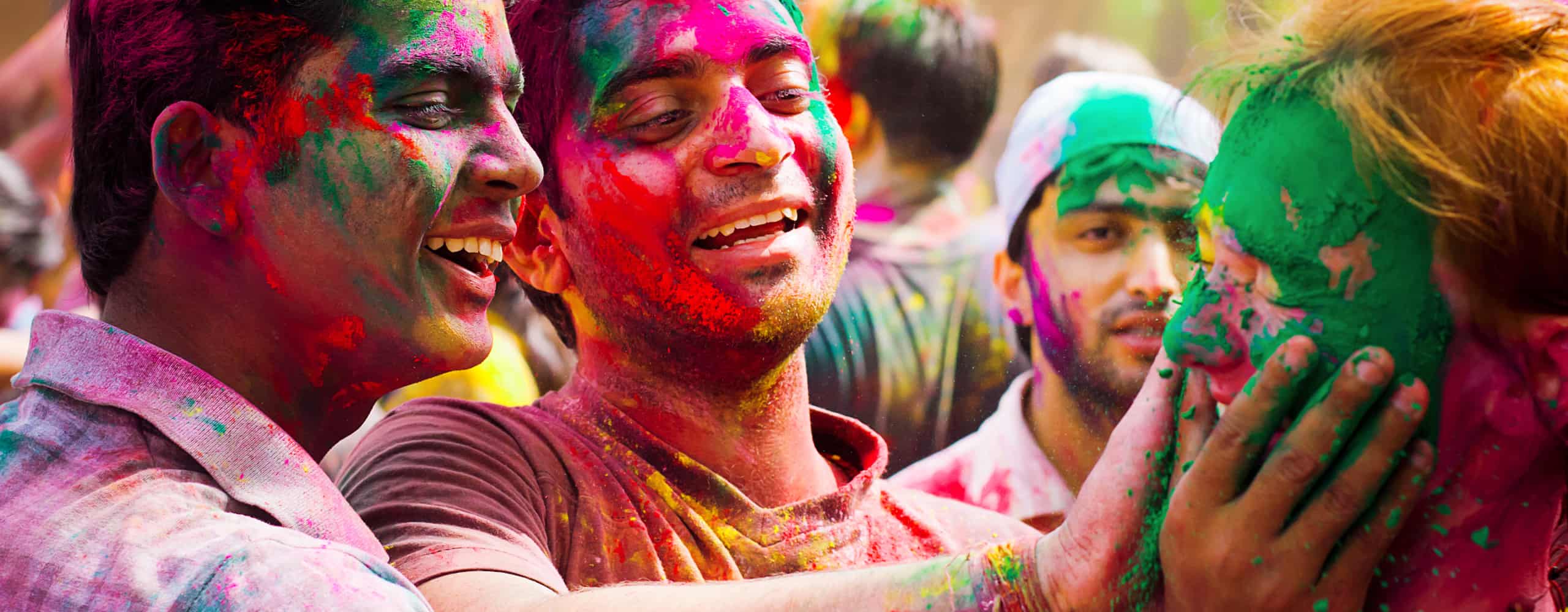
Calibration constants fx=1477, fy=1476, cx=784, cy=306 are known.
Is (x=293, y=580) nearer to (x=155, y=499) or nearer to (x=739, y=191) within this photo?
(x=155, y=499)

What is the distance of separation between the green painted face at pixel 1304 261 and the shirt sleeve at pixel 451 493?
3.14ft

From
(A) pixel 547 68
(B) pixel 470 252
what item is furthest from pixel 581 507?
(A) pixel 547 68

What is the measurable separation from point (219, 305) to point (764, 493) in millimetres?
911

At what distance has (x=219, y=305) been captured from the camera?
1.83m

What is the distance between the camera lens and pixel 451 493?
2125 millimetres

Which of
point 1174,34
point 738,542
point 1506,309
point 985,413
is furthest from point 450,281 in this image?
point 1174,34

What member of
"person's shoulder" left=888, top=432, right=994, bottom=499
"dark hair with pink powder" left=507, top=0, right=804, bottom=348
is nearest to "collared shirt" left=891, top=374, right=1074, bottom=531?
"person's shoulder" left=888, top=432, right=994, bottom=499

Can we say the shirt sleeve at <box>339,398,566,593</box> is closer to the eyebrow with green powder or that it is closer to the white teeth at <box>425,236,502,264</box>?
the white teeth at <box>425,236,502,264</box>

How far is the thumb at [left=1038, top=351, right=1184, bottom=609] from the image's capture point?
164 cm

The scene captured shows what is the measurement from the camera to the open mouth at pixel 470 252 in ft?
6.47

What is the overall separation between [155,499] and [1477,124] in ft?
4.79

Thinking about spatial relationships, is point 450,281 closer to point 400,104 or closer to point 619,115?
point 400,104

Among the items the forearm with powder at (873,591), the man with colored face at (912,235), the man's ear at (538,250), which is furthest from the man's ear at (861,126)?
the forearm with powder at (873,591)

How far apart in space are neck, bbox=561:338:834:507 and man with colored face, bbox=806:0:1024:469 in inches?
44.5
